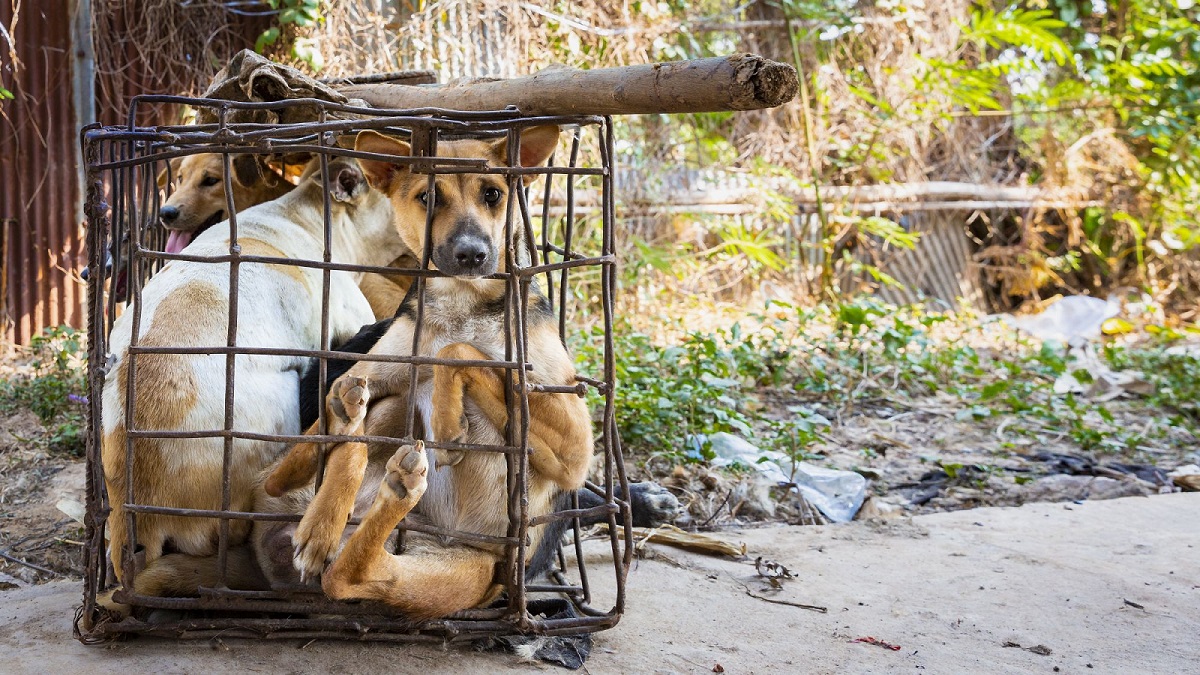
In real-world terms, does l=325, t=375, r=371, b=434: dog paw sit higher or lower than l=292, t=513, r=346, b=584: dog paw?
higher

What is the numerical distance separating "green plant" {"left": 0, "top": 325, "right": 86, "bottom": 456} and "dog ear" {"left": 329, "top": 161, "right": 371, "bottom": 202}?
1760mm

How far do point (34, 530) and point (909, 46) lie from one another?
29.3ft

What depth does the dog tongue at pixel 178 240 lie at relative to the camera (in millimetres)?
4289

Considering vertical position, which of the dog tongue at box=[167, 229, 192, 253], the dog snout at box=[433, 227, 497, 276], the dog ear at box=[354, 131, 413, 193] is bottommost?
the dog snout at box=[433, 227, 497, 276]

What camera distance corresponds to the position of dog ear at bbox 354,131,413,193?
115 inches

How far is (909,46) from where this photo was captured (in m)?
10.1

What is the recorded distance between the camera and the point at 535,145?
10.5 feet

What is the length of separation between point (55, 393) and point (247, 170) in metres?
2.04

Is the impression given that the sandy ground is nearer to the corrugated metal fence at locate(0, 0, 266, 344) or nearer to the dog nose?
the dog nose

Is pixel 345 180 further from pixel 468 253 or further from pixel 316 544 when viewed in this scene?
pixel 316 544

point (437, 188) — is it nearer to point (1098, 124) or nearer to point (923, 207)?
point (923, 207)

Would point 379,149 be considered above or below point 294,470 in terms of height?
above

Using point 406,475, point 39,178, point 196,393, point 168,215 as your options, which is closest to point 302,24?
point 39,178

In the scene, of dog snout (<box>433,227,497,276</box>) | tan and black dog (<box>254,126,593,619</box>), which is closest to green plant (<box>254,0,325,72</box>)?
tan and black dog (<box>254,126,593,619</box>)
